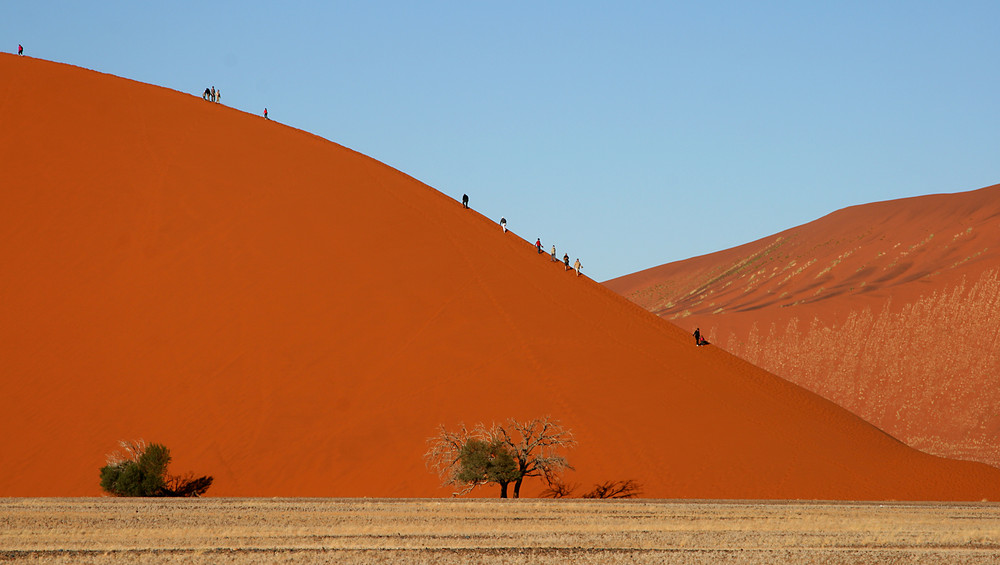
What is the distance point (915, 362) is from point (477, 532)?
42.5 meters

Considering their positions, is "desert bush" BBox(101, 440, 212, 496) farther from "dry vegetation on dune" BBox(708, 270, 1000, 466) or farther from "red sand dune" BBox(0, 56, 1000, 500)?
"dry vegetation on dune" BBox(708, 270, 1000, 466)

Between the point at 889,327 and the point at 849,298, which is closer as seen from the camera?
the point at 889,327

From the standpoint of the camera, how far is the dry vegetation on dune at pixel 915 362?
4744 cm

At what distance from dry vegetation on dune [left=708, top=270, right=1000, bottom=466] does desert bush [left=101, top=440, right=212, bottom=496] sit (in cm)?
3367

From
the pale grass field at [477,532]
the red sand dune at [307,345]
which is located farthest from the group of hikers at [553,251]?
the pale grass field at [477,532]

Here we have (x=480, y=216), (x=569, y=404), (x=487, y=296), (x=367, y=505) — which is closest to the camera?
(x=367, y=505)

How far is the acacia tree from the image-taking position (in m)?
23.7

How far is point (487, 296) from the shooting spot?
31906 millimetres

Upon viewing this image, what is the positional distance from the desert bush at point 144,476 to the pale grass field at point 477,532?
62 cm

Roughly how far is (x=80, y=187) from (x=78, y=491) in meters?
12.6

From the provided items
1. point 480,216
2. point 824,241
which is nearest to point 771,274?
point 824,241

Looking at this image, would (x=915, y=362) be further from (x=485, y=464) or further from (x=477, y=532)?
(x=477, y=532)

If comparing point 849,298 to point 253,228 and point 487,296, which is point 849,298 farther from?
point 253,228

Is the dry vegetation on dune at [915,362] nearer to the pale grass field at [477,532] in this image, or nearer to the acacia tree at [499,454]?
the acacia tree at [499,454]
